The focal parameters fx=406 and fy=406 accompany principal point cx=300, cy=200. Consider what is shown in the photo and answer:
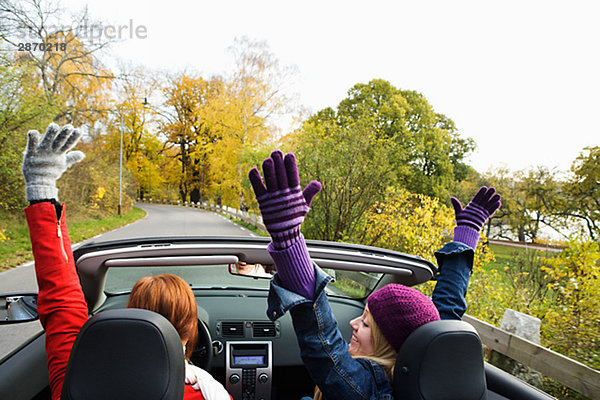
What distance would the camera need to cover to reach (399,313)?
156 centimetres

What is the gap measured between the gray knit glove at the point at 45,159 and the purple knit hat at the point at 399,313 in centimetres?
137

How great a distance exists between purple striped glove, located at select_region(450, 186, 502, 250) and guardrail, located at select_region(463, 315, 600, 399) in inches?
76.0

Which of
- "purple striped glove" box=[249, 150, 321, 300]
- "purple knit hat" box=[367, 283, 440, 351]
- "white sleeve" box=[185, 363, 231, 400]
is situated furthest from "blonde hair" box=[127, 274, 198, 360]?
"purple knit hat" box=[367, 283, 440, 351]

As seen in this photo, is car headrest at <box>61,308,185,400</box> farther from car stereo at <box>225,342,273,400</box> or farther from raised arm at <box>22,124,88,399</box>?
car stereo at <box>225,342,273,400</box>

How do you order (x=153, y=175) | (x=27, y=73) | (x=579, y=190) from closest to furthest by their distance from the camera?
(x=27, y=73) < (x=579, y=190) < (x=153, y=175)

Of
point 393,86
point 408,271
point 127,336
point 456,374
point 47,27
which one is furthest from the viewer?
point 393,86

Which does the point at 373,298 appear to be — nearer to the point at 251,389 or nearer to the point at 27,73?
the point at 251,389

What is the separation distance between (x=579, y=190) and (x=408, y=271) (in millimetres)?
23185

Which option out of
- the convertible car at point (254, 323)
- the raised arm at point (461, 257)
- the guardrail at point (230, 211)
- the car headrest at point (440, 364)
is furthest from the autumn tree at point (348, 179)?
the car headrest at point (440, 364)

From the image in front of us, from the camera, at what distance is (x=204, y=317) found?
3027 millimetres

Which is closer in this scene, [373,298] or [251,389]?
[373,298]

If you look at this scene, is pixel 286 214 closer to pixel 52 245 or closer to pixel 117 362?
pixel 117 362

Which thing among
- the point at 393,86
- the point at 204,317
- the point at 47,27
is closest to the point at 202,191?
the point at 393,86

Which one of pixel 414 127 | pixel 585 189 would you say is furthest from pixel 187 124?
pixel 585 189
